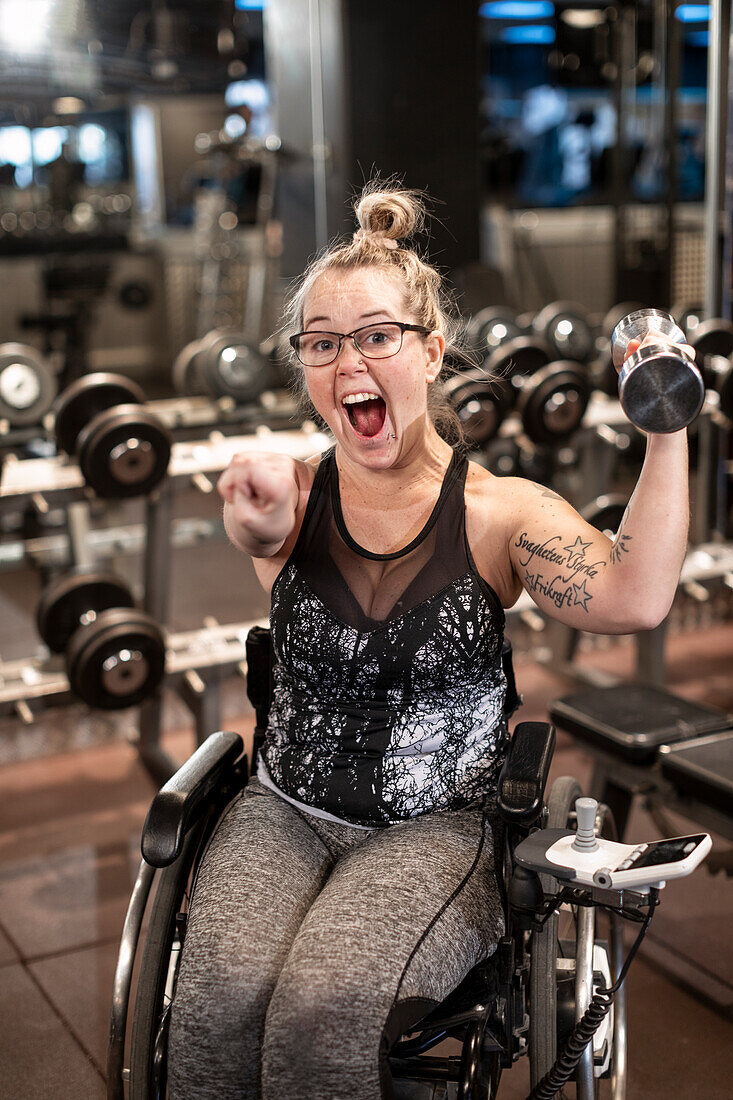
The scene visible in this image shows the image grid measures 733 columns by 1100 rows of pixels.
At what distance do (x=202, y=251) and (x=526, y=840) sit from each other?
4.74 metres

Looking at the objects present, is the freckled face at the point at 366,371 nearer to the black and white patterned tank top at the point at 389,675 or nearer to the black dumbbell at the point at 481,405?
the black and white patterned tank top at the point at 389,675

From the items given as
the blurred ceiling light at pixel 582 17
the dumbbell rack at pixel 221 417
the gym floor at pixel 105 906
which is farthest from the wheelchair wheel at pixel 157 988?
the blurred ceiling light at pixel 582 17

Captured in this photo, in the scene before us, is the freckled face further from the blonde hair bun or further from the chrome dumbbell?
the chrome dumbbell

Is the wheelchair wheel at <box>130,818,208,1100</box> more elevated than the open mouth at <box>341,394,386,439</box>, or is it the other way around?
the open mouth at <box>341,394,386,439</box>

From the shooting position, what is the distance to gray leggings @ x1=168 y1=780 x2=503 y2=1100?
3.94 ft

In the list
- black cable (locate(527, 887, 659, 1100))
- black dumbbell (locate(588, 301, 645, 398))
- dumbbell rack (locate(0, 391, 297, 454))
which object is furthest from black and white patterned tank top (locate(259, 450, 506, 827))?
dumbbell rack (locate(0, 391, 297, 454))

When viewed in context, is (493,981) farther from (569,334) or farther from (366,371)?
(569,334)

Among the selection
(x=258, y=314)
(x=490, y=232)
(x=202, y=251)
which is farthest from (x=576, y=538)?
(x=490, y=232)

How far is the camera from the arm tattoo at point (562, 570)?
140cm

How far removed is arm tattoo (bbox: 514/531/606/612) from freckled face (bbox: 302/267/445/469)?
0.77 ft

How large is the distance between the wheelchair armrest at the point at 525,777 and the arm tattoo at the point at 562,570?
18cm

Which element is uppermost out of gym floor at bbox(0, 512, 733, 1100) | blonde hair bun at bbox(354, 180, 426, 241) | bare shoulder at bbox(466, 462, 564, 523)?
blonde hair bun at bbox(354, 180, 426, 241)

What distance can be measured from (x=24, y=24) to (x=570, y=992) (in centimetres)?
408

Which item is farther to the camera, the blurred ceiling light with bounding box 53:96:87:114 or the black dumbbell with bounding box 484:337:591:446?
the blurred ceiling light with bounding box 53:96:87:114
